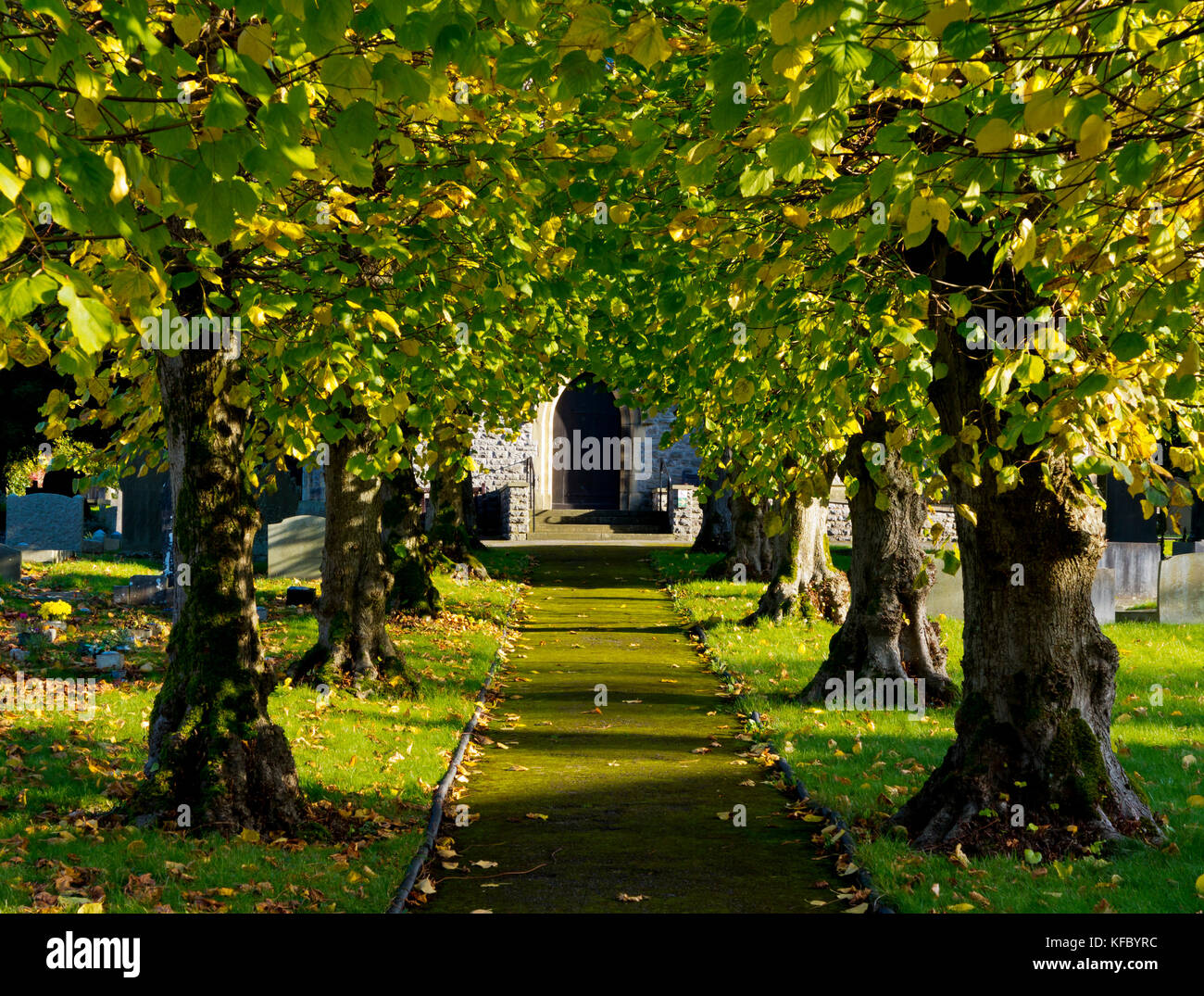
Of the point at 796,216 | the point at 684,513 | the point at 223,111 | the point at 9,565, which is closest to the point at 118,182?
the point at 223,111

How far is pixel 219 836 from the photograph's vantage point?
22.1ft

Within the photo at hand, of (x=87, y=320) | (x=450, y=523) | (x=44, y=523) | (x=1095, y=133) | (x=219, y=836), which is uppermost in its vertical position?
(x=1095, y=133)

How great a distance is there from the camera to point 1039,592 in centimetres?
699

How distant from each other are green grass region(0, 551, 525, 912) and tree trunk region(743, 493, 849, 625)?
16.3 ft

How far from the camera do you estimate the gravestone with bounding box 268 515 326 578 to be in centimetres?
1930

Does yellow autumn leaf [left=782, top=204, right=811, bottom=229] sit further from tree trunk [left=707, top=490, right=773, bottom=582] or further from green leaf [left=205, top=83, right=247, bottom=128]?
tree trunk [left=707, top=490, right=773, bottom=582]

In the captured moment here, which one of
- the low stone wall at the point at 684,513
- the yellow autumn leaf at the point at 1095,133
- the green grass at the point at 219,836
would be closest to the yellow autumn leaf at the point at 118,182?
the yellow autumn leaf at the point at 1095,133

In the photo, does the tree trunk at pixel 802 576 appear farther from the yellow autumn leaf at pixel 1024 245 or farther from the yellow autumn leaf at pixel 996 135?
the yellow autumn leaf at pixel 996 135

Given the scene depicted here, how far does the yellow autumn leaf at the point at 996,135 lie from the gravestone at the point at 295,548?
55.4ft

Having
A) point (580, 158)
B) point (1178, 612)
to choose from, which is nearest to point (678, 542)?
point (1178, 612)

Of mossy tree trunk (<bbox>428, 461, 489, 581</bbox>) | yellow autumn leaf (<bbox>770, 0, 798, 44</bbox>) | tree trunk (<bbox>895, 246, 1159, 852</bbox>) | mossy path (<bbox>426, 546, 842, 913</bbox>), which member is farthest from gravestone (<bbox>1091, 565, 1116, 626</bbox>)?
yellow autumn leaf (<bbox>770, 0, 798, 44</bbox>)

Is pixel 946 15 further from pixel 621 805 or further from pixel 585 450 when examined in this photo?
pixel 585 450

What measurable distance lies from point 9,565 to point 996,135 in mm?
16174
